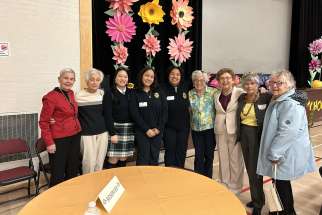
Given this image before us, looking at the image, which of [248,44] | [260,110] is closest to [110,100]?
[260,110]

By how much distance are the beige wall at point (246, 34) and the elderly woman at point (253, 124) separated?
2.94 metres

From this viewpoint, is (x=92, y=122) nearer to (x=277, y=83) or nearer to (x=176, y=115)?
(x=176, y=115)

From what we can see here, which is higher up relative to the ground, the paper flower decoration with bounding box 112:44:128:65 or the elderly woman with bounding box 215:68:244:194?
the paper flower decoration with bounding box 112:44:128:65

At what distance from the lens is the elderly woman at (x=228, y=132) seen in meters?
2.97

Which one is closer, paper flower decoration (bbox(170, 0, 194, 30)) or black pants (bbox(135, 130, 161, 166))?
black pants (bbox(135, 130, 161, 166))

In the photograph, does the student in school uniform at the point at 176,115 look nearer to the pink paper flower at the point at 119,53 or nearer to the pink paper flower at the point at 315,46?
the pink paper flower at the point at 119,53

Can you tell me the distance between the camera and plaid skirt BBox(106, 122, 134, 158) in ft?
10.6

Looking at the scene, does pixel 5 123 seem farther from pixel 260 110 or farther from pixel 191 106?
pixel 260 110

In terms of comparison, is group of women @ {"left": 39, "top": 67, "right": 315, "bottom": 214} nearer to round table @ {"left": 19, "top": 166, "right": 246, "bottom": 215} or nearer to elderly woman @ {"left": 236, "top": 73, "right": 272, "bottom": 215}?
elderly woman @ {"left": 236, "top": 73, "right": 272, "bottom": 215}

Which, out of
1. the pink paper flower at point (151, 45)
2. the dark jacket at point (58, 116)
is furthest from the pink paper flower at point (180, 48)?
the dark jacket at point (58, 116)

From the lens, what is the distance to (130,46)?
13.6 ft

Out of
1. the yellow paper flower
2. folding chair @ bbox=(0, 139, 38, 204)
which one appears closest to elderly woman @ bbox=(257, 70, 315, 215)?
the yellow paper flower

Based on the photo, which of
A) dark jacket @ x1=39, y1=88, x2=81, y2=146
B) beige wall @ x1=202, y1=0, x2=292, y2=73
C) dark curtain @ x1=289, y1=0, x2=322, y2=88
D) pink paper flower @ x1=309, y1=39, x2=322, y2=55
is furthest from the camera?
dark curtain @ x1=289, y1=0, x2=322, y2=88

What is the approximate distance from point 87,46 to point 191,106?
148 centimetres
